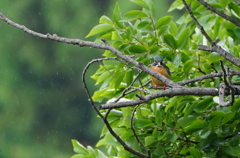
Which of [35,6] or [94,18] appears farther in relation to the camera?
[35,6]

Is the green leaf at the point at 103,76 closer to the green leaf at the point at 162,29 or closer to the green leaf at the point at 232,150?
the green leaf at the point at 162,29

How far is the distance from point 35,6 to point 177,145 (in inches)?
293

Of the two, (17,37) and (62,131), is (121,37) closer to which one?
(62,131)

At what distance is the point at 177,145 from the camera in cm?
179

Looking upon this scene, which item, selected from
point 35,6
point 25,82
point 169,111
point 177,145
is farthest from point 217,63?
point 35,6

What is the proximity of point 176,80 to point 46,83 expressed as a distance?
6.90 m

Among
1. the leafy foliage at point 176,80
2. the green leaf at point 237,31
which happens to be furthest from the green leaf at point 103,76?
the green leaf at point 237,31

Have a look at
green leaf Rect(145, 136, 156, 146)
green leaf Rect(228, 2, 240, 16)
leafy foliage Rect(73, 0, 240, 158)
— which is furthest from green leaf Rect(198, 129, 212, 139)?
green leaf Rect(228, 2, 240, 16)

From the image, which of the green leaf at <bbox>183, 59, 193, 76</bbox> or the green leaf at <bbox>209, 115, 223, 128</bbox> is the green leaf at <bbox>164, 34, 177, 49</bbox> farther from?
the green leaf at <bbox>209, 115, 223, 128</bbox>

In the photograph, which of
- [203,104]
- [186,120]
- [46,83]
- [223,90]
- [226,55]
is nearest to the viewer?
[223,90]

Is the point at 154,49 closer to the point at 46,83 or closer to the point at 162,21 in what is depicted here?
the point at 162,21

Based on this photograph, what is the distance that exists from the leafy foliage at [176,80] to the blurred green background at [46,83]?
5976mm

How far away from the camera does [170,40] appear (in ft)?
4.99

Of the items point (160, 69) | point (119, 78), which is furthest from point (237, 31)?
point (119, 78)
